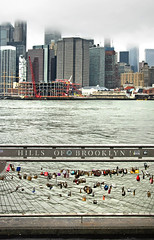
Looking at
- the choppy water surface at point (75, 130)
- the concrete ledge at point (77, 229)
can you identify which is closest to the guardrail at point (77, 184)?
the concrete ledge at point (77, 229)

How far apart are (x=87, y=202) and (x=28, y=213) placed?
131cm

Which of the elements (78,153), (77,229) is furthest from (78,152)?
(77,229)

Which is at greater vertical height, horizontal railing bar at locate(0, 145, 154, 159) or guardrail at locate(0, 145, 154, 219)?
horizontal railing bar at locate(0, 145, 154, 159)

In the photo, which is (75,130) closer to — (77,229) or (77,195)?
(77,195)

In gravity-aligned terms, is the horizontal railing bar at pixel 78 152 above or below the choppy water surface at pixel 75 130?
above

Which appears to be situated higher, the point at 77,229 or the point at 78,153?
the point at 78,153

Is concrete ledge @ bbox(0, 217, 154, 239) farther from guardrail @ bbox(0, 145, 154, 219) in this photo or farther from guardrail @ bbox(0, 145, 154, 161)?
guardrail @ bbox(0, 145, 154, 161)

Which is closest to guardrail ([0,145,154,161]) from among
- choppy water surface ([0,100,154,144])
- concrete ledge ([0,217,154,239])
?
concrete ledge ([0,217,154,239])

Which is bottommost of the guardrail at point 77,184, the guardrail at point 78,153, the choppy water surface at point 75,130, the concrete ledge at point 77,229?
the choppy water surface at point 75,130

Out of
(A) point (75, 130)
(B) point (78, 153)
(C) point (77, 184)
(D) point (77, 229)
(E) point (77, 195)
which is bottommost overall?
(A) point (75, 130)

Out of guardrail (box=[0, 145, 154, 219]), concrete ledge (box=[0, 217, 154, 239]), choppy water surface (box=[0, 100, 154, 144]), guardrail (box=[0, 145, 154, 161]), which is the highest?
guardrail (box=[0, 145, 154, 161])

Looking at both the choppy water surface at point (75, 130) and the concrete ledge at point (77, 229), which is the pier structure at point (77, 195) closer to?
the concrete ledge at point (77, 229)

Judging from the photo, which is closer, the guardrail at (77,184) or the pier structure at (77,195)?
the pier structure at (77,195)

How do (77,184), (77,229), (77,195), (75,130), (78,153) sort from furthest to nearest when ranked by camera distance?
(75,130) < (77,184) < (77,195) < (78,153) < (77,229)
